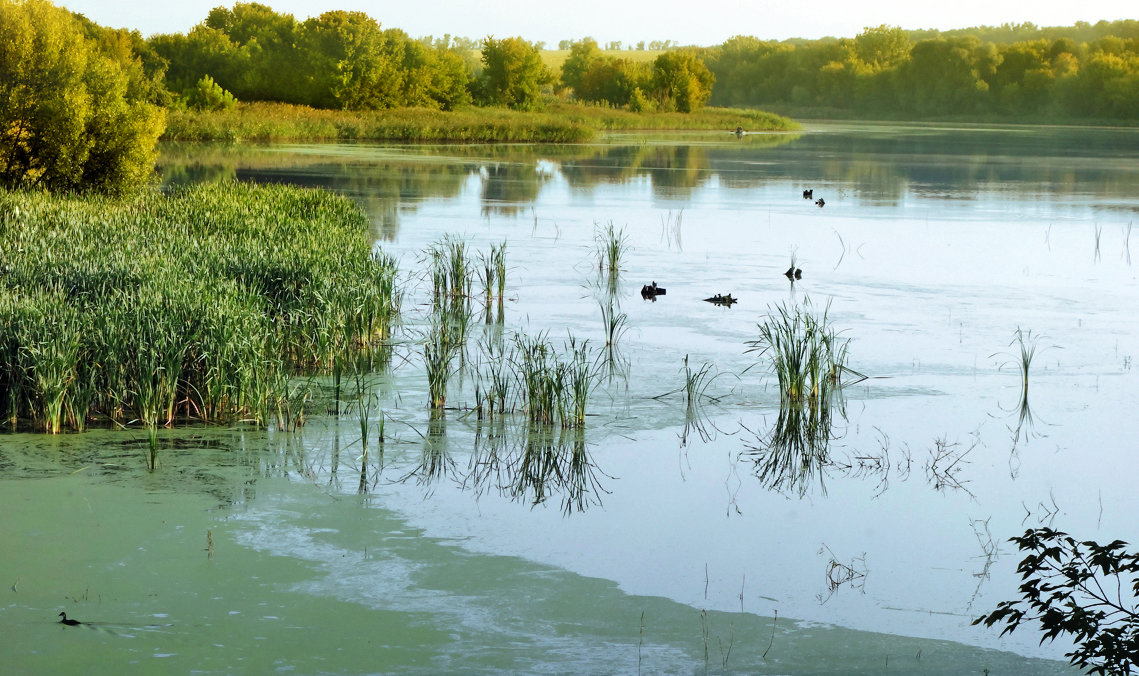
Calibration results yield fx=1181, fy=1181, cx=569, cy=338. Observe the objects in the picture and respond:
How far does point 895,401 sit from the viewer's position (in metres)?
7.34

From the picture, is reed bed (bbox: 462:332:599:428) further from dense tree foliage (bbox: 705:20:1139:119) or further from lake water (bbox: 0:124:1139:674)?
dense tree foliage (bbox: 705:20:1139:119)

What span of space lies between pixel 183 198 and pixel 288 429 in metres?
8.09

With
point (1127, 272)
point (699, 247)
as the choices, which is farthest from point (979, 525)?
point (699, 247)

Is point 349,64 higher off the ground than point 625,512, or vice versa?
point 349,64

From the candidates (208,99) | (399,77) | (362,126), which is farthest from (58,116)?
(399,77)

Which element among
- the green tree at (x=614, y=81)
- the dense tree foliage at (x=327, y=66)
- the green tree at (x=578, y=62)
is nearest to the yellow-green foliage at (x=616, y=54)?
the green tree at (x=578, y=62)

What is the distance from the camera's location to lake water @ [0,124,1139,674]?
3.84 m

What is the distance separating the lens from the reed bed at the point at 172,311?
6227 millimetres

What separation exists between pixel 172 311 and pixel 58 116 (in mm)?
10041

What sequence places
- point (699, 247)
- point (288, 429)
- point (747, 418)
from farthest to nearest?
point (699, 247) < point (747, 418) < point (288, 429)

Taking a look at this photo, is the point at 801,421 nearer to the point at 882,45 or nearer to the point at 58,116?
the point at 58,116

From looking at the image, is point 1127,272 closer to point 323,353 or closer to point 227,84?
point 323,353

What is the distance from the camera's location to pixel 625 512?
5277mm

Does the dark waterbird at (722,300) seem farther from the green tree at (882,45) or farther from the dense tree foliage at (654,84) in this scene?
the green tree at (882,45)
